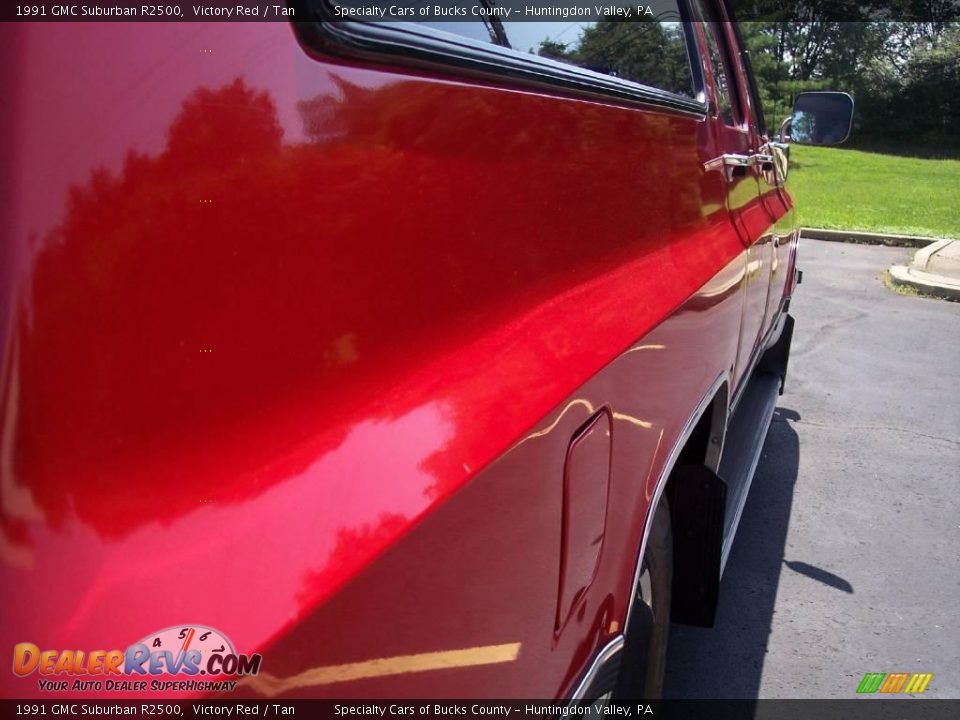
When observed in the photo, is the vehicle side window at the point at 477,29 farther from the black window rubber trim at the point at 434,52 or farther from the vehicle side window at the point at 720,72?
the vehicle side window at the point at 720,72

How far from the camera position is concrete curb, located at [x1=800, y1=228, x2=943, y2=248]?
37.4 ft

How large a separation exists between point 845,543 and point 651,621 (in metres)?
2.12

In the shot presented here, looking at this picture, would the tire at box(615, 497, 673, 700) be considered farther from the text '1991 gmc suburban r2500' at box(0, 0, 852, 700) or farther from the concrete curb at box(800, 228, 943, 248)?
the concrete curb at box(800, 228, 943, 248)

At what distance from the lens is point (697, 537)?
2.16 meters

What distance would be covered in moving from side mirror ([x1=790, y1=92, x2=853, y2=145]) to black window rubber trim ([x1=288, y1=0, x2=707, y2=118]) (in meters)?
2.85

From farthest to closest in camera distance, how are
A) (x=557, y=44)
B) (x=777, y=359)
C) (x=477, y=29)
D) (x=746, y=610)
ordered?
(x=777, y=359)
(x=746, y=610)
(x=557, y=44)
(x=477, y=29)

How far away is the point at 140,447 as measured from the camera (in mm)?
746

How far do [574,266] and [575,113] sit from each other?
23cm

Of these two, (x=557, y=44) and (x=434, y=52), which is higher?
(x=557, y=44)

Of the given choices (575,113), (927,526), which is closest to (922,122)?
(927,526)

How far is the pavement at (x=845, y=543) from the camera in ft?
9.45

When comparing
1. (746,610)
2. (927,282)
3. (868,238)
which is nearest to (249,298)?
(746,610)

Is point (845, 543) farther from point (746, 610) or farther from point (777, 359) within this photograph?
point (777, 359)

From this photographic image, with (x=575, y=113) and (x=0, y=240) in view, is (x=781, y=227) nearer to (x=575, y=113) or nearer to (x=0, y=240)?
(x=575, y=113)
